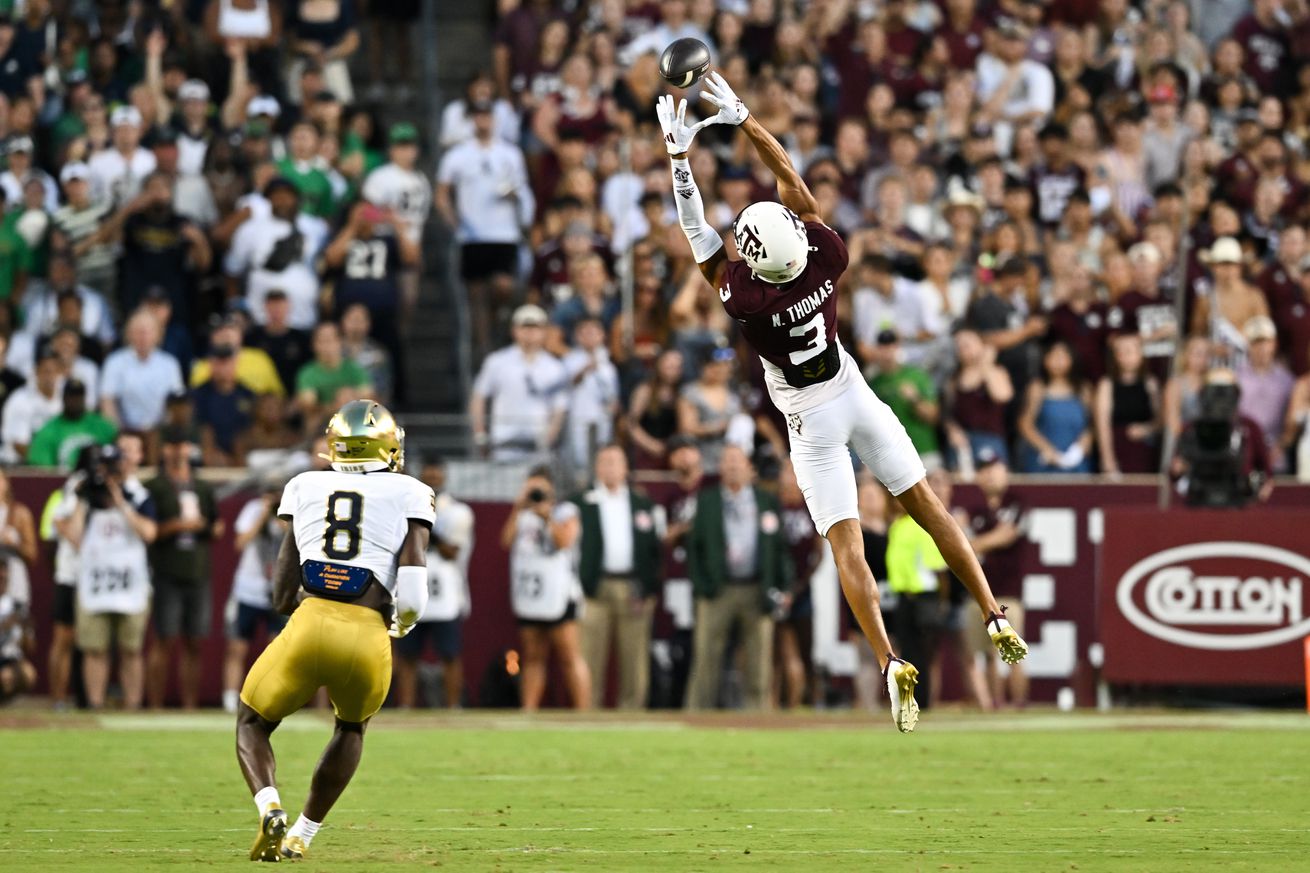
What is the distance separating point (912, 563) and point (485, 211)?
17.9 ft

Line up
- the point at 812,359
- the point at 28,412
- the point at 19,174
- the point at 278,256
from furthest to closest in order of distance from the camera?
the point at 19,174 → the point at 278,256 → the point at 28,412 → the point at 812,359

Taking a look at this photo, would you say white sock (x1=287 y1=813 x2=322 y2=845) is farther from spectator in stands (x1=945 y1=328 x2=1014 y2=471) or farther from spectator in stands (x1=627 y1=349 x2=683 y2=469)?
spectator in stands (x1=945 y1=328 x2=1014 y2=471)

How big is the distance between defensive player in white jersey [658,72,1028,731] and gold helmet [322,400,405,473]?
2.08m

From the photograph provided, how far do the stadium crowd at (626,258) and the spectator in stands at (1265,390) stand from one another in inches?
1.2

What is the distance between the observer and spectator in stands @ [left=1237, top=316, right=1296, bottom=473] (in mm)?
18062

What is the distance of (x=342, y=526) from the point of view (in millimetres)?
8992

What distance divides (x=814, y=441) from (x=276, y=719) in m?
3.10

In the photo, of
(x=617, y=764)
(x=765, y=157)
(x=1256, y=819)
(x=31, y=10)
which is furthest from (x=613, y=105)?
(x=1256, y=819)

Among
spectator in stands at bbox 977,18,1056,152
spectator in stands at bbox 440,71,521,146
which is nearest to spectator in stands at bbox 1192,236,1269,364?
spectator in stands at bbox 977,18,1056,152

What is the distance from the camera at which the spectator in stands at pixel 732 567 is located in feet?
56.7

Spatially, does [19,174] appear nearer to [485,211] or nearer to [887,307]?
[485,211]

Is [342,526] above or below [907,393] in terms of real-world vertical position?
below

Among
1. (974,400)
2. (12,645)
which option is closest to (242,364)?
(12,645)

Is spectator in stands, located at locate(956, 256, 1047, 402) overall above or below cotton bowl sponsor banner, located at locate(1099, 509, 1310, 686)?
above
